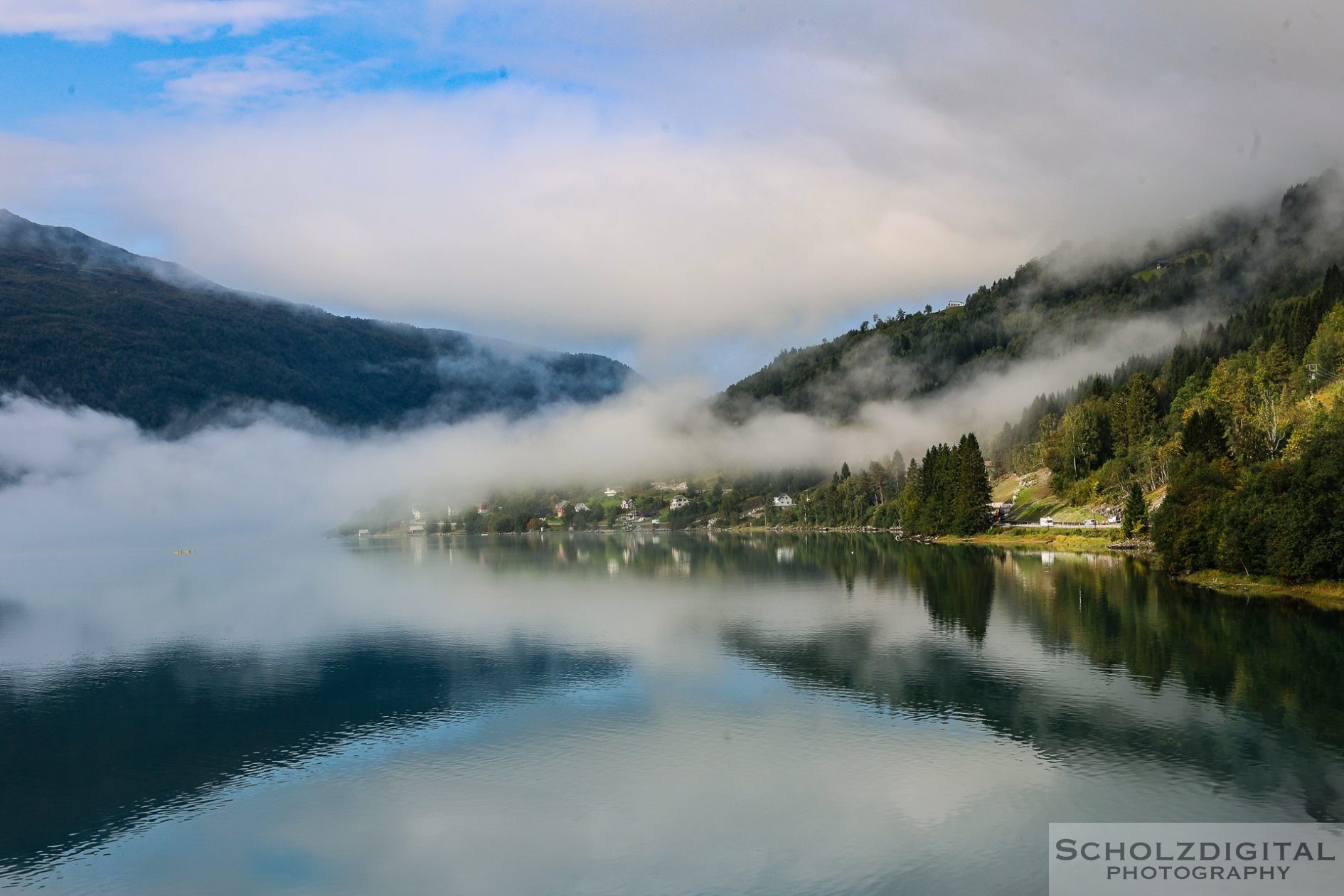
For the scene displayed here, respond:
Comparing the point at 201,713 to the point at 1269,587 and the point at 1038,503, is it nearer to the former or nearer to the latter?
the point at 1269,587

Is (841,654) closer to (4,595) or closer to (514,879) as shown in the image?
(514,879)

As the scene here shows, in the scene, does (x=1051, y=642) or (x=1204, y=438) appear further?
(x=1204, y=438)

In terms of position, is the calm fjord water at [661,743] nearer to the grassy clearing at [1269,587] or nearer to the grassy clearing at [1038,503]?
the grassy clearing at [1269,587]

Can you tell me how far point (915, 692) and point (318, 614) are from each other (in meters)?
65.1

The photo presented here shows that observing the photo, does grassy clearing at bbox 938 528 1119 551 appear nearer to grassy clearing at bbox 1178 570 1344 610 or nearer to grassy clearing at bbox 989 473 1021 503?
grassy clearing at bbox 989 473 1021 503

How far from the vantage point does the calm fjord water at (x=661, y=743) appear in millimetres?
28984

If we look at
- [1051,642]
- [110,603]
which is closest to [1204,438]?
[1051,642]

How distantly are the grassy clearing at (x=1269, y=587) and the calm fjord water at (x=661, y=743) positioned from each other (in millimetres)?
3118

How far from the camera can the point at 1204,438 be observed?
111m

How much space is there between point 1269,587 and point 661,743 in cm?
5794

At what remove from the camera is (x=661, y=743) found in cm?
4075

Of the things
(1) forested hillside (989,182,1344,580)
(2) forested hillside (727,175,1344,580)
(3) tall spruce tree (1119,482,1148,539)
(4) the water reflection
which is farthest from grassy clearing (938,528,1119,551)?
(4) the water reflection

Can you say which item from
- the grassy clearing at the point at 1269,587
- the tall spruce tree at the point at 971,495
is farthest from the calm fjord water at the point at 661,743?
the tall spruce tree at the point at 971,495

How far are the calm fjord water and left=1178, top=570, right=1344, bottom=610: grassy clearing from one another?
→ 312 centimetres
